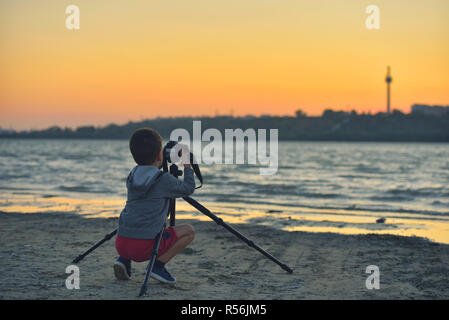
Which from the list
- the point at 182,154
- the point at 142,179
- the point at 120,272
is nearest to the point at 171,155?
the point at 182,154

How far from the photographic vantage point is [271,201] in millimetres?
15281

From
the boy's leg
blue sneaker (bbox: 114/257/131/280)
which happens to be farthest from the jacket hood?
blue sneaker (bbox: 114/257/131/280)

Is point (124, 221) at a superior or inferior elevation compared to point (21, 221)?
superior

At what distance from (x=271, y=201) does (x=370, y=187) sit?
7093mm

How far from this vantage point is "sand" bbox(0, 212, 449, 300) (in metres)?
4.91

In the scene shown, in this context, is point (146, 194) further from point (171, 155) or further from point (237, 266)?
point (237, 266)

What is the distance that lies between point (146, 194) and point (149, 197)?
0.04 metres

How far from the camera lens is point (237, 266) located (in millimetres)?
6246

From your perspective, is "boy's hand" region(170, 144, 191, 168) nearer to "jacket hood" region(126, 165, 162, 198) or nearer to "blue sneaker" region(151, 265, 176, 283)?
"jacket hood" region(126, 165, 162, 198)

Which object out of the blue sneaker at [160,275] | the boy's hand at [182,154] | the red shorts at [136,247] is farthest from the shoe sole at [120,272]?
the boy's hand at [182,154]

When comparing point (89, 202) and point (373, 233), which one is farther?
point (89, 202)

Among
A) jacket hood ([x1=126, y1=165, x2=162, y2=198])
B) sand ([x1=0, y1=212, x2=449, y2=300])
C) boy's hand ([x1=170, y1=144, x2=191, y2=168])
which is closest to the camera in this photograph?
jacket hood ([x1=126, y1=165, x2=162, y2=198])
